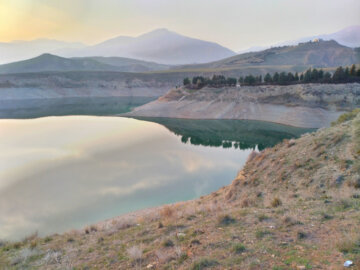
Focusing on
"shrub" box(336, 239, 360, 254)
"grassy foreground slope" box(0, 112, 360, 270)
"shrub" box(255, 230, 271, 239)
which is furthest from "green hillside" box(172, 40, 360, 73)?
"shrub" box(336, 239, 360, 254)

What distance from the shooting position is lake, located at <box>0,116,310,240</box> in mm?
13531

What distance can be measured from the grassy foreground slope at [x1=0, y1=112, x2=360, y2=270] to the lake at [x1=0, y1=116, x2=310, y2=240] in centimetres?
503

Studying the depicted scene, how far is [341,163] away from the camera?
35.4 ft

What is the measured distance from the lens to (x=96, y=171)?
64.3ft

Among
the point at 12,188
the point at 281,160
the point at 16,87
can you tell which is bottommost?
the point at 12,188

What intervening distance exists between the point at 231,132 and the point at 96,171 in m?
23.5

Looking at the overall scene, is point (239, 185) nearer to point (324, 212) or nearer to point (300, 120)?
point (324, 212)

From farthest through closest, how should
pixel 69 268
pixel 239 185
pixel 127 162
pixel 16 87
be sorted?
1. pixel 16 87
2. pixel 127 162
3. pixel 239 185
4. pixel 69 268

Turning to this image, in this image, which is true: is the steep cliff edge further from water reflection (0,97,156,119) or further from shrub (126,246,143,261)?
shrub (126,246,143,261)

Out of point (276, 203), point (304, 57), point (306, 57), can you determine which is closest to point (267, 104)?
point (276, 203)

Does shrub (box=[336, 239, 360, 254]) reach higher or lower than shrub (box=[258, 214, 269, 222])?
higher

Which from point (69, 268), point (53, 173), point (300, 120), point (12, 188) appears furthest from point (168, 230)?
point (300, 120)

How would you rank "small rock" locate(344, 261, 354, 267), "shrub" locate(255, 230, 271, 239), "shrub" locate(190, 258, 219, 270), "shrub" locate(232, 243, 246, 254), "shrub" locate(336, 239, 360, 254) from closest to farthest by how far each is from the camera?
"small rock" locate(344, 261, 354, 267), "shrub" locate(336, 239, 360, 254), "shrub" locate(190, 258, 219, 270), "shrub" locate(232, 243, 246, 254), "shrub" locate(255, 230, 271, 239)

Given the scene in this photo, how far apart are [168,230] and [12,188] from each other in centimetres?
1339
